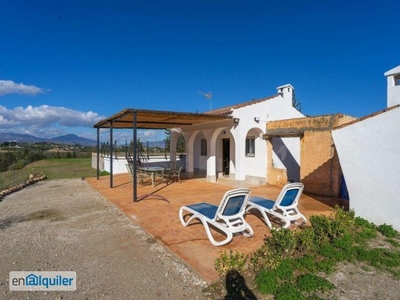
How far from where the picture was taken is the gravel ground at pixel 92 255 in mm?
3737

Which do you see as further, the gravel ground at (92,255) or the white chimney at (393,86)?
the white chimney at (393,86)

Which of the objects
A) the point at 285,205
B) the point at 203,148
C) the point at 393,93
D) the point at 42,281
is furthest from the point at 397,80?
the point at 203,148

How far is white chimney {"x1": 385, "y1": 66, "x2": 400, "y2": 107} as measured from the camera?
774 cm

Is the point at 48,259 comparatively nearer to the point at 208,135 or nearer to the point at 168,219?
the point at 168,219

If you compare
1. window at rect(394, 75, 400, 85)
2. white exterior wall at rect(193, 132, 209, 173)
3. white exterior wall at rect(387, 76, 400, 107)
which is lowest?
white exterior wall at rect(193, 132, 209, 173)

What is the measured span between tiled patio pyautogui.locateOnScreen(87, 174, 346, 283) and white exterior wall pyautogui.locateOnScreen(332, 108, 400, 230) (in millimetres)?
1604

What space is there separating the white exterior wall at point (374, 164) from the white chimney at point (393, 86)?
2229mm

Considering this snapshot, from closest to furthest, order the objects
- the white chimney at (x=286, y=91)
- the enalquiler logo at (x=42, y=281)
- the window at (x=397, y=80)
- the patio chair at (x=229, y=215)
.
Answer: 1. the enalquiler logo at (x=42, y=281)
2. the patio chair at (x=229, y=215)
3. the window at (x=397, y=80)
4. the white chimney at (x=286, y=91)

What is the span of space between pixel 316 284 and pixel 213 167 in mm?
10824

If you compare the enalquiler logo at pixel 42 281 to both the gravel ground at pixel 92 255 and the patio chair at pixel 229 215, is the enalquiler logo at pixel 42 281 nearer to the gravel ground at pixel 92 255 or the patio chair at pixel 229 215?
the gravel ground at pixel 92 255

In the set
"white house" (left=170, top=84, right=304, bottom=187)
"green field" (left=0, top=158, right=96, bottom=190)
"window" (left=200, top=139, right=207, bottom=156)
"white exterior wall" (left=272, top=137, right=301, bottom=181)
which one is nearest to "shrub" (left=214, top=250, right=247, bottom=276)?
"white house" (left=170, top=84, right=304, bottom=187)

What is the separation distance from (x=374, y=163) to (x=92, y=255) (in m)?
6.95

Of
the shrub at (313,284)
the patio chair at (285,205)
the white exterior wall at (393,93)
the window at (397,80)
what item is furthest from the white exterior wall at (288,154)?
the shrub at (313,284)

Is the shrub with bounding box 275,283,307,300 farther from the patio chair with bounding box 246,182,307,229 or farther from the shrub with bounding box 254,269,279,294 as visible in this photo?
the patio chair with bounding box 246,182,307,229
